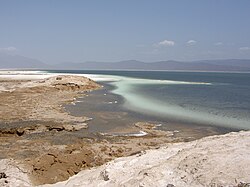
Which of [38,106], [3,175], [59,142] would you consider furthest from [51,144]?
[38,106]

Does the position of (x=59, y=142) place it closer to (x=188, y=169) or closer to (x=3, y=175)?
(x=3, y=175)

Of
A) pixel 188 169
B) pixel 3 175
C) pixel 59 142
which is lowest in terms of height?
pixel 59 142

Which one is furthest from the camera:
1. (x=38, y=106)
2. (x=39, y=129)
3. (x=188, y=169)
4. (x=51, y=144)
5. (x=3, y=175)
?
(x=38, y=106)

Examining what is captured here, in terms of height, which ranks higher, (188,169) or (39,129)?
(188,169)

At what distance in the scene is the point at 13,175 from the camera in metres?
12.2

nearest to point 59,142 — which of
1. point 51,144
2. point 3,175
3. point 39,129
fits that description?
point 51,144

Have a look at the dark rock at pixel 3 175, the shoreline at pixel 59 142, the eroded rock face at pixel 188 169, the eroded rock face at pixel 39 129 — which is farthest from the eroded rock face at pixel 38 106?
the eroded rock face at pixel 188 169

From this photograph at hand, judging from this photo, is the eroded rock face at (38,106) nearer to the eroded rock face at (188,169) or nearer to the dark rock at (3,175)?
the dark rock at (3,175)

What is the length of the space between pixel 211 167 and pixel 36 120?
61.1ft

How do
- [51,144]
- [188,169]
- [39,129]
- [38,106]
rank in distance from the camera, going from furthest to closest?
[38,106]
[39,129]
[51,144]
[188,169]

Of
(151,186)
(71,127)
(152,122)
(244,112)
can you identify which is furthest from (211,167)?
(244,112)

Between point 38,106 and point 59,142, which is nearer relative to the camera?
point 59,142

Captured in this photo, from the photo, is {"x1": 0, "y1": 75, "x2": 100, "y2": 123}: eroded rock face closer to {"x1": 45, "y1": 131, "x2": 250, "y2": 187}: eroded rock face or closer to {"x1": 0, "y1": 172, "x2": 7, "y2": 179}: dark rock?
{"x1": 0, "y1": 172, "x2": 7, "y2": 179}: dark rock

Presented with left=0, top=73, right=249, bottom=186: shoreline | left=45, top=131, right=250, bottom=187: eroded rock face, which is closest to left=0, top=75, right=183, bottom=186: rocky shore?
left=0, top=73, right=249, bottom=186: shoreline
